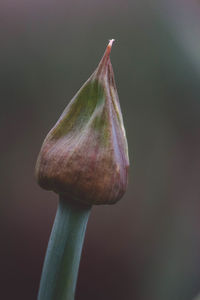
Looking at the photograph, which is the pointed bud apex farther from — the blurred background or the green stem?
the blurred background

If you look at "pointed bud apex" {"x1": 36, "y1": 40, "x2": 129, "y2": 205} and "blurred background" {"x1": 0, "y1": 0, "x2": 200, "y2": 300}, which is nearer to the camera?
"pointed bud apex" {"x1": 36, "y1": 40, "x2": 129, "y2": 205}

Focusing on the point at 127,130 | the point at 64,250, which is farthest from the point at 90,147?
the point at 127,130

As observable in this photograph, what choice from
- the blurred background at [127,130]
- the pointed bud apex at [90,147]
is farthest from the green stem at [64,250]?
the blurred background at [127,130]

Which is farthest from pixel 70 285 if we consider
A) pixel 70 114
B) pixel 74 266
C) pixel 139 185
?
pixel 139 185

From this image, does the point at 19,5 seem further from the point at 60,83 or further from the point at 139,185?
the point at 139,185

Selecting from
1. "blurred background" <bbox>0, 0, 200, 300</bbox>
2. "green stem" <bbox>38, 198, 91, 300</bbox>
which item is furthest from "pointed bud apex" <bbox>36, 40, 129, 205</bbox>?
"blurred background" <bbox>0, 0, 200, 300</bbox>
